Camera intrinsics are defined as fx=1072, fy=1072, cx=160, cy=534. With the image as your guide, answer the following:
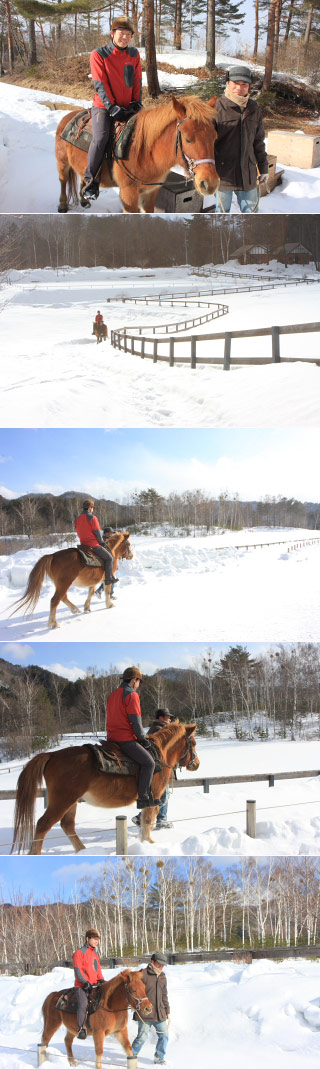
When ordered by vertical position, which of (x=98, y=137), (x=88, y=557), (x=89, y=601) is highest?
(x=98, y=137)

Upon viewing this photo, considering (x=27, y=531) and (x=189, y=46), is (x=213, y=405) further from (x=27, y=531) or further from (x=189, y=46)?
(x=189, y=46)

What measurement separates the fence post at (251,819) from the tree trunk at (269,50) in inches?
139

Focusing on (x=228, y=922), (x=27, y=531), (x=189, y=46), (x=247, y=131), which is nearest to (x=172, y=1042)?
(x=228, y=922)

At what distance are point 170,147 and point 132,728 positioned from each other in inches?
108

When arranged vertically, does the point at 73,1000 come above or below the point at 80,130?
below

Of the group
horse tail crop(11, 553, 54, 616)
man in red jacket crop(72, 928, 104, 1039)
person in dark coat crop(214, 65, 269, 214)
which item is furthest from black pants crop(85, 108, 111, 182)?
man in red jacket crop(72, 928, 104, 1039)

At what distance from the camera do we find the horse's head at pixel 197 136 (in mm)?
4805

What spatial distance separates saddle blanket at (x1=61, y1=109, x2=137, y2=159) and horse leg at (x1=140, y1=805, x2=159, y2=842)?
10.4 ft

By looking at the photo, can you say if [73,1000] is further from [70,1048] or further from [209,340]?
[209,340]

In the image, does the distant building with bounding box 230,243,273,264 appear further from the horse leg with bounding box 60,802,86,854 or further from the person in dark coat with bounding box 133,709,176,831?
the horse leg with bounding box 60,802,86,854

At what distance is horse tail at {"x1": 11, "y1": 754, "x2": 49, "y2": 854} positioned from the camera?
5.30 meters

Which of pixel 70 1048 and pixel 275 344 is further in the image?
pixel 275 344

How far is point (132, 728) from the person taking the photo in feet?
17.4

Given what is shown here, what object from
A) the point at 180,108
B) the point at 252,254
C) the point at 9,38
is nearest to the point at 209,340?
the point at 252,254
